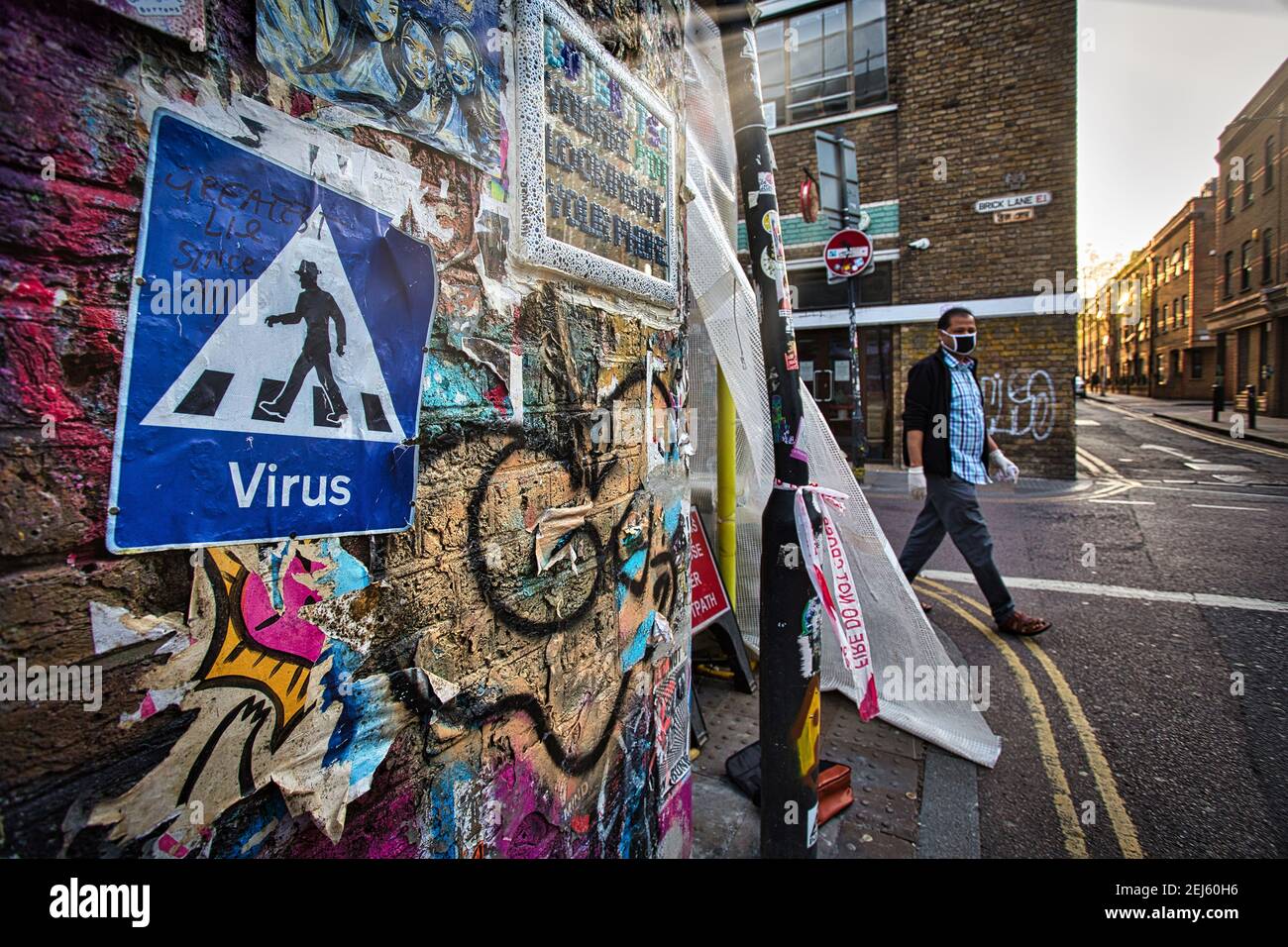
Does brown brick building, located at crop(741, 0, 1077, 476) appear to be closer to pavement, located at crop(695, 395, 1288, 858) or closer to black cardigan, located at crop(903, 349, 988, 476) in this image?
pavement, located at crop(695, 395, 1288, 858)

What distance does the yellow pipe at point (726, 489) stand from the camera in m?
3.65

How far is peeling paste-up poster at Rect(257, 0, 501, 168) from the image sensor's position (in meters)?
1.02

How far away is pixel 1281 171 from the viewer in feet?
73.4

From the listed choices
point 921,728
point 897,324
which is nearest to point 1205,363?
point 897,324

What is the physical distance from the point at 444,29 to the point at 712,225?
1522mm

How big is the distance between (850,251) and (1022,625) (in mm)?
6603

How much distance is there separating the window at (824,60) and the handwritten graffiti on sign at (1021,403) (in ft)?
19.4

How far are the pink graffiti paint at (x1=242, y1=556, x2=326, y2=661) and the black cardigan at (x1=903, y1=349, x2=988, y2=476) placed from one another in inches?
169

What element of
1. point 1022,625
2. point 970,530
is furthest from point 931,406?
point 1022,625

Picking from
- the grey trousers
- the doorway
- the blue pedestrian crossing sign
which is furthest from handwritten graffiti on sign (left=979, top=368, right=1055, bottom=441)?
the blue pedestrian crossing sign

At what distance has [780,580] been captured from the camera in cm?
203

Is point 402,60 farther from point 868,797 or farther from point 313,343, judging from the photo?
point 868,797

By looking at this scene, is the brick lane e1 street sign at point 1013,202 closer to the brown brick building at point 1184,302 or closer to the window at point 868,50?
the window at point 868,50

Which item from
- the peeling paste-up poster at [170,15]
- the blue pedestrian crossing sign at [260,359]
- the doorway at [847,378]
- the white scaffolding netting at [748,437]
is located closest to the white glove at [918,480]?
the white scaffolding netting at [748,437]
